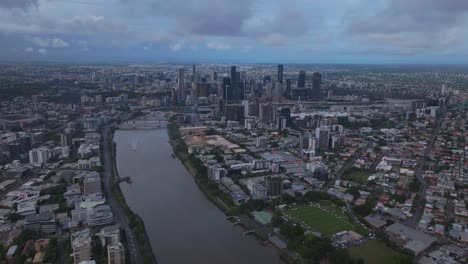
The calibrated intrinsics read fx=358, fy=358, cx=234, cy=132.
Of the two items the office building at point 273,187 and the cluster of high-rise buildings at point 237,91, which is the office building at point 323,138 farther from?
the cluster of high-rise buildings at point 237,91

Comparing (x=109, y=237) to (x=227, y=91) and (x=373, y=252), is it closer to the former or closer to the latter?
(x=373, y=252)

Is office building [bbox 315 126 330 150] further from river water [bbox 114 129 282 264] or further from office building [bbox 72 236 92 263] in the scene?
office building [bbox 72 236 92 263]

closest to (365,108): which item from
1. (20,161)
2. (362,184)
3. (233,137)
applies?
(233,137)

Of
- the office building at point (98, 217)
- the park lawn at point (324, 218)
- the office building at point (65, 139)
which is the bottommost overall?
the park lawn at point (324, 218)

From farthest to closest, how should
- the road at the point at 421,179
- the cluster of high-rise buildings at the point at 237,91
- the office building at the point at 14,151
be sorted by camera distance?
the cluster of high-rise buildings at the point at 237,91, the office building at the point at 14,151, the road at the point at 421,179

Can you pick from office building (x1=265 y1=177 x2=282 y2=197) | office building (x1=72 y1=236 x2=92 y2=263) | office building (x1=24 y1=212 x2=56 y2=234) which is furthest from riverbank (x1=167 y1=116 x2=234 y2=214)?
office building (x1=24 y1=212 x2=56 y2=234)

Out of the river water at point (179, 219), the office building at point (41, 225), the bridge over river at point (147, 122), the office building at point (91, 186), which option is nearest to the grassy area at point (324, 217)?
the river water at point (179, 219)

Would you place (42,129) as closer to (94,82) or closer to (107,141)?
(107,141)

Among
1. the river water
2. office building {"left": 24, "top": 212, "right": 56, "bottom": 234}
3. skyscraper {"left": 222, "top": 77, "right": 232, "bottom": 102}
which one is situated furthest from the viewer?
skyscraper {"left": 222, "top": 77, "right": 232, "bottom": 102}

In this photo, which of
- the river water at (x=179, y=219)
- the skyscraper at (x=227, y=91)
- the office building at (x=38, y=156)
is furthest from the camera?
the skyscraper at (x=227, y=91)
